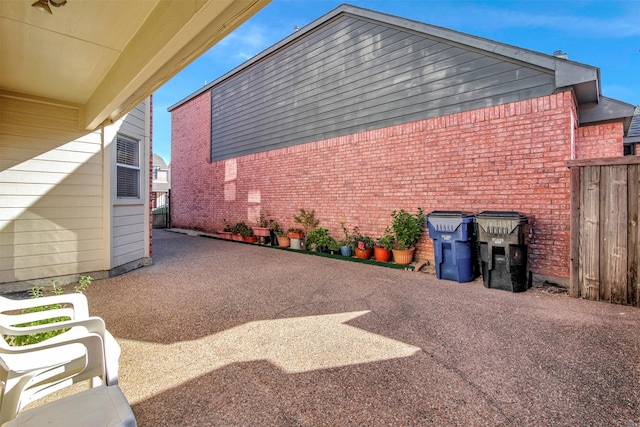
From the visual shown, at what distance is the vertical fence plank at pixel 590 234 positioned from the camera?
4254 mm

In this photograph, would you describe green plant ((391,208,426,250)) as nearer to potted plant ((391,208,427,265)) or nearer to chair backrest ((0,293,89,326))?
potted plant ((391,208,427,265))

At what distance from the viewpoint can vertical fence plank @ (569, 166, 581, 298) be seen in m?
4.38

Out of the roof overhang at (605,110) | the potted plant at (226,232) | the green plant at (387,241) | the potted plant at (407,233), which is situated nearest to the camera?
the roof overhang at (605,110)

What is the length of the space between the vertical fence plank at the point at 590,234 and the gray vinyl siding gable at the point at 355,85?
1791mm

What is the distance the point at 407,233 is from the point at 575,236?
279 cm

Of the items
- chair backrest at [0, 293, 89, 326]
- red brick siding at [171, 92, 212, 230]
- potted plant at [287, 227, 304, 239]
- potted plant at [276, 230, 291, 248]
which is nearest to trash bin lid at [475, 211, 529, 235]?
potted plant at [287, 227, 304, 239]

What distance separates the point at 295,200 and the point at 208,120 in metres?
6.90

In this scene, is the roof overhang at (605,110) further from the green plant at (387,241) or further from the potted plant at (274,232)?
the potted plant at (274,232)

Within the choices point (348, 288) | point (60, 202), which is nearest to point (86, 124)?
point (60, 202)

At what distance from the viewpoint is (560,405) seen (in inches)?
80.0

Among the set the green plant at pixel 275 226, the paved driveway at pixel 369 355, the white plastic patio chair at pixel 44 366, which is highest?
the green plant at pixel 275 226

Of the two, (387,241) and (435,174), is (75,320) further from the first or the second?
(435,174)

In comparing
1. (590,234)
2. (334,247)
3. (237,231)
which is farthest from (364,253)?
(237,231)

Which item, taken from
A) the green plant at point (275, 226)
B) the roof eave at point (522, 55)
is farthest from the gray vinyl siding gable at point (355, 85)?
the green plant at point (275, 226)
